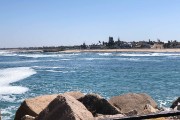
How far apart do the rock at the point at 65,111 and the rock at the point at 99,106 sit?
2733 millimetres

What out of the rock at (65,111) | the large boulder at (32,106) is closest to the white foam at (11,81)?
the large boulder at (32,106)

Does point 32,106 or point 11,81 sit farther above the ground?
point 32,106

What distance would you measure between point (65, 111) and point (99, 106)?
10.7ft

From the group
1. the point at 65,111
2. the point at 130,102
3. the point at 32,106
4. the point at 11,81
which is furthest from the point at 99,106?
the point at 11,81

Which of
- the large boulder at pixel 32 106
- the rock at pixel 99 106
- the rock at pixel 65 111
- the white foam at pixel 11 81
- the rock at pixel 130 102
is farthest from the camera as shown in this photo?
the white foam at pixel 11 81

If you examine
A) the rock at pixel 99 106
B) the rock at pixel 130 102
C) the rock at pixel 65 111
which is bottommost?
the rock at pixel 130 102

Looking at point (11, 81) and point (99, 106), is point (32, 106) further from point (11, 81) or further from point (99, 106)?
point (11, 81)

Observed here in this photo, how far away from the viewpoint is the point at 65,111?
752cm

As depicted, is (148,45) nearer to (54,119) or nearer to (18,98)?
(18,98)

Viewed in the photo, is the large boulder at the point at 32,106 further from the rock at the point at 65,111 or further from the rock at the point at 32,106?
the rock at the point at 65,111

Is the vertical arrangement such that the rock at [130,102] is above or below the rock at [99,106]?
below

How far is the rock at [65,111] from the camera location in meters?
7.40

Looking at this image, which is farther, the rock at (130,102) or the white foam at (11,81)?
the white foam at (11,81)

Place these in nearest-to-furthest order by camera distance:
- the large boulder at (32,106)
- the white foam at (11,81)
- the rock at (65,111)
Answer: the rock at (65,111), the large boulder at (32,106), the white foam at (11,81)
